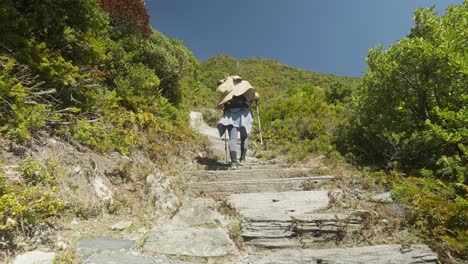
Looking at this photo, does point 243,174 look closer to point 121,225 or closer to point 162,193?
point 162,193

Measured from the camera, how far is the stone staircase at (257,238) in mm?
2887

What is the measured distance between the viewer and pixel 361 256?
291cm

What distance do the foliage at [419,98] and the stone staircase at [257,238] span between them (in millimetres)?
2367

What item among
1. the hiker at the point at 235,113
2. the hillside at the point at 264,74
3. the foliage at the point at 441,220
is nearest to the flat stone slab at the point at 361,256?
the foliage at the point at 441,220

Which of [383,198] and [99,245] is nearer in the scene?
[99,245]

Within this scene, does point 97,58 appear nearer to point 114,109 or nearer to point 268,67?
point 114,109

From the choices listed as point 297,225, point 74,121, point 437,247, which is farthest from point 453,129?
point 74,121

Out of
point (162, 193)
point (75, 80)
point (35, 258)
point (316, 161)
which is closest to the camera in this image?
point (35, 258)

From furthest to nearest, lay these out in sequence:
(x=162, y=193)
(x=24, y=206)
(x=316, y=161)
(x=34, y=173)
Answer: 1. (x=316, y=161)
2. (x=162, y=193)
3. (x=34, y=173)
4. (x=24, y=206)

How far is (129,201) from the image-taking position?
409 centimetres

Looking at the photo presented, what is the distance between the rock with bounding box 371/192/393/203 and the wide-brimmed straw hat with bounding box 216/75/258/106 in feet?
12.3

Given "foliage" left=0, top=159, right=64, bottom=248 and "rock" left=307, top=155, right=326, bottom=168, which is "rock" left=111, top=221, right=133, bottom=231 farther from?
"rock" left=307, top=155, right=326, bottom=168

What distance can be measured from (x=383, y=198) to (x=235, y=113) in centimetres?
373

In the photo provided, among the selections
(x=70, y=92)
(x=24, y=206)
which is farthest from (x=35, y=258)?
(x=70, y=92)
